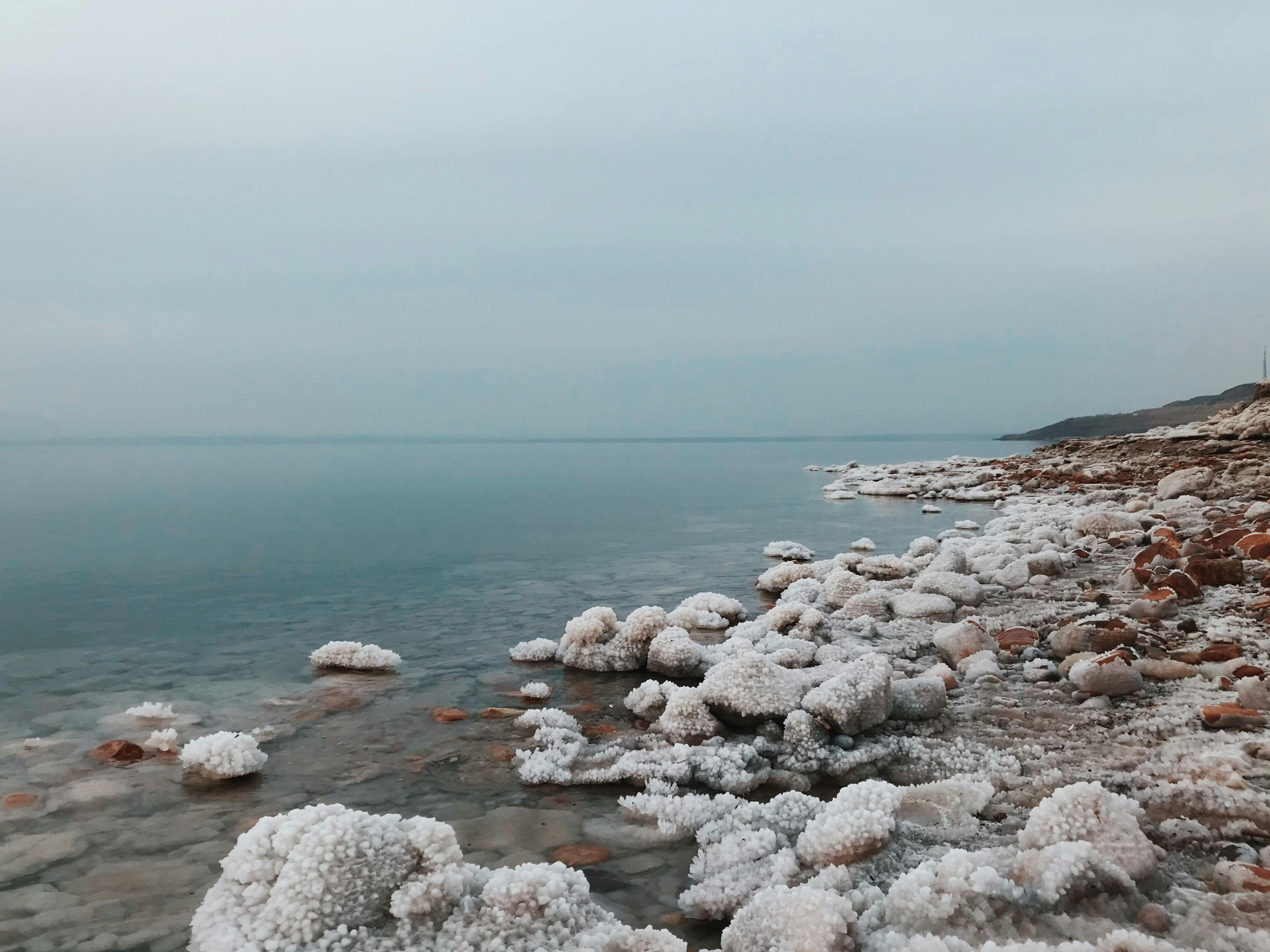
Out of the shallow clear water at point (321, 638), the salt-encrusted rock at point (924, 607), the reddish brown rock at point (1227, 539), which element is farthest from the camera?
the reddish brown rock at point (1227, 539)

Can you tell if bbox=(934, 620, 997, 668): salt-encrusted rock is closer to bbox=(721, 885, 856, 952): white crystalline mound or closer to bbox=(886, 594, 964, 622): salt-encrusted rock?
bbox=(886, 594, 964, 622): salt-encrusted rock

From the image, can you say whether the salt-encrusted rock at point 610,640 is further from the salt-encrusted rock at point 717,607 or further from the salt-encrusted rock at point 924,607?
the salt-encrusted rock at point 924,607

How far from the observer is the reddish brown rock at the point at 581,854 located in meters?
3.41

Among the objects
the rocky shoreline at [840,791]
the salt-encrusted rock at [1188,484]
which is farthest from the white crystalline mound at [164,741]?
the salt-encrusted rock at [1188,484]

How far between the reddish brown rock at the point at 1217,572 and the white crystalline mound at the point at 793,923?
5774mm

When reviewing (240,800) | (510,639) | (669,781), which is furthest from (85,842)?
(510,639)

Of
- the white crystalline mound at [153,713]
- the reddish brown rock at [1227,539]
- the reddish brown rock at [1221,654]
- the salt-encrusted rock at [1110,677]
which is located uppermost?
the reddish brown rock at [1227,539]

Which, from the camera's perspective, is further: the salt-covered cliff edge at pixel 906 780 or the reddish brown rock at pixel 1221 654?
the reddish brown rock at pixel 1221 654

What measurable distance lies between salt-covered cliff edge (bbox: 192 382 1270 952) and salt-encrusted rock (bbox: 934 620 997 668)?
2 cm

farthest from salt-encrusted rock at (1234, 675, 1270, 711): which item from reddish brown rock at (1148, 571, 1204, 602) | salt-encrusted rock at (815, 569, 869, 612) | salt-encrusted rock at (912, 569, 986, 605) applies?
salt-encrusted rock at (815, 569, 869, 612)

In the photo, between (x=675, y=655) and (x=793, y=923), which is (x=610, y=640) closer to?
(x=675, y=655)

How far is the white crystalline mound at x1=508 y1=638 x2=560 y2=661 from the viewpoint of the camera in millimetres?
6762

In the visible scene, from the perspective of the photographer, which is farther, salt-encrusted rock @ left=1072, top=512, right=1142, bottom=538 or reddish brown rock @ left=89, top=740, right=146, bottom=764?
salt-encrusted rock @ left=1072, top=512, right=1142, bottom=538

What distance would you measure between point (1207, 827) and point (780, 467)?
45086 millimetres
